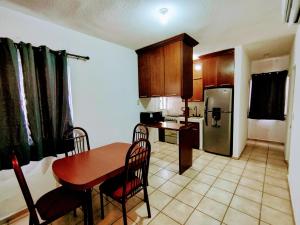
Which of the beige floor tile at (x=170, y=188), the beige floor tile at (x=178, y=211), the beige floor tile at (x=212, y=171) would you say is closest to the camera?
the beige floor tile at (x=178, y=211)

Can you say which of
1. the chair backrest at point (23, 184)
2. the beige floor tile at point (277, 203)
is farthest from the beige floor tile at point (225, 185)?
the chair backrest at point (23, 184)

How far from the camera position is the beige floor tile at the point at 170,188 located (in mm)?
2312

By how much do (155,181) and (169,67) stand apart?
2115 millimetres

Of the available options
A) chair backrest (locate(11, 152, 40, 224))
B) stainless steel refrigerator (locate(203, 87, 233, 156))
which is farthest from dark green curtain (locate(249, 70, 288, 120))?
chair backrest (locate(11, 152, 40, 224))

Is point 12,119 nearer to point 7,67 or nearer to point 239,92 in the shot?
point 7,67

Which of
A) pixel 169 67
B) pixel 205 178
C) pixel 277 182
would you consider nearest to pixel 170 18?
pixel 169 67

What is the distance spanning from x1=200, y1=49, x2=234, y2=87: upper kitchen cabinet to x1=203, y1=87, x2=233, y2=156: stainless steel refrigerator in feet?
0.76

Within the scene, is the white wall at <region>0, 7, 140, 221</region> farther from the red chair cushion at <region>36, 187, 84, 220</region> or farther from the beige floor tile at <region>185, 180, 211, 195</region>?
the beige floor tile at <region>185, 180, 211, 195</region>

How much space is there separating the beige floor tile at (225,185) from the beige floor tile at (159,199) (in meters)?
0.88

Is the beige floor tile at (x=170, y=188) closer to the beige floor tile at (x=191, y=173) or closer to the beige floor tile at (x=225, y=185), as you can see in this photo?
the beige floor tile at (x=191, y=173)

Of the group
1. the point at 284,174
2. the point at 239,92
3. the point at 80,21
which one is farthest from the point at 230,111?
the point at 80,21

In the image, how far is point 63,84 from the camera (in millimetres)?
2182

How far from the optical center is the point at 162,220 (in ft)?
5.91

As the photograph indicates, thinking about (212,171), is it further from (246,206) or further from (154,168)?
(154,168)
